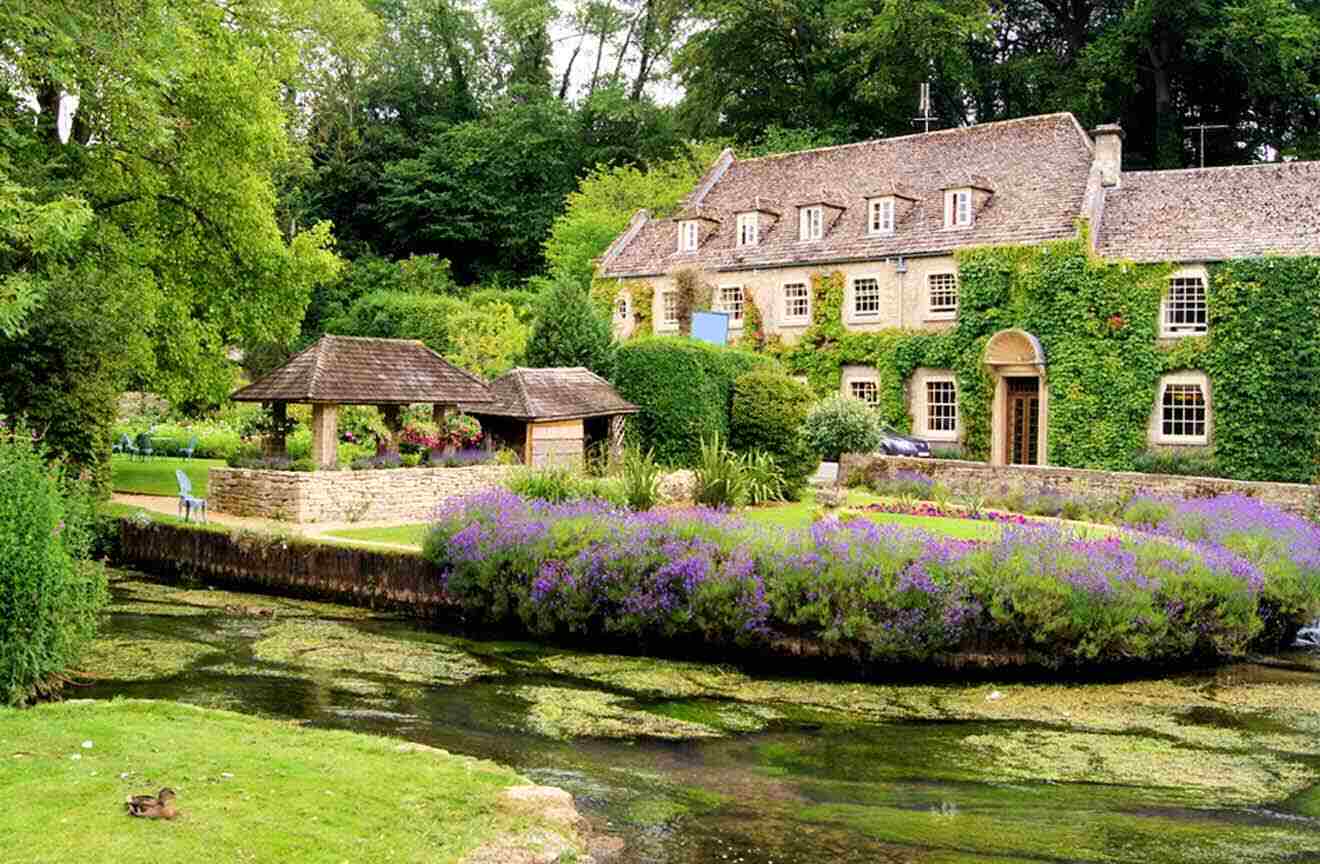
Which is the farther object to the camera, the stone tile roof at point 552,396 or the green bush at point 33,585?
the stone tile roof at point 552,396

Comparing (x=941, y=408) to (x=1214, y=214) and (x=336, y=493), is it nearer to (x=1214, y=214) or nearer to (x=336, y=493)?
(x=1214, y=214)

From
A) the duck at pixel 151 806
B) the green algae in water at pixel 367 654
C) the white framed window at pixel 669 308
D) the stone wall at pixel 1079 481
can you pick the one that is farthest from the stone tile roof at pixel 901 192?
the duck at pixel 151 806

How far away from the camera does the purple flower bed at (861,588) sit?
527 inches

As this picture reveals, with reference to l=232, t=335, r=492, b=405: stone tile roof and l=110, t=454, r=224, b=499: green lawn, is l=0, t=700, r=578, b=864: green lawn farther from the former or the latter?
l=110, t=454, r=224, b=499: green lawn

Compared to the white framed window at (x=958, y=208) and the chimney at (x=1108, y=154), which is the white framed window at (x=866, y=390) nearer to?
the white framed window at (x=958, y=208)

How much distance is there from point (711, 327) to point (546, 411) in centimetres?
1118

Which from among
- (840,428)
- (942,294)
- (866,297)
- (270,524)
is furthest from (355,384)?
(942,294)

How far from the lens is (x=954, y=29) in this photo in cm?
4288

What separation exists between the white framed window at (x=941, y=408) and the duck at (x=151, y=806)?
29189 mm

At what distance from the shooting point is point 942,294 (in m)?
33.6

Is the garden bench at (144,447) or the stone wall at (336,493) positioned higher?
the garden bench at (144,447)

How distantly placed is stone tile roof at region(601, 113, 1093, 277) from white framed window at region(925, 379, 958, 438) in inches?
148

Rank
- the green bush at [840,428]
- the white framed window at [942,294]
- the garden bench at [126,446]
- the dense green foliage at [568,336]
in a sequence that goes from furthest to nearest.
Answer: the garden bench at [126,446] → the white framed window at [942,294] → the dense green foliage at [568,336] → the green bush at [840,428]

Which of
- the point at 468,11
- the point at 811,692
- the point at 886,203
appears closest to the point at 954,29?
the point at 886,203
